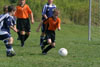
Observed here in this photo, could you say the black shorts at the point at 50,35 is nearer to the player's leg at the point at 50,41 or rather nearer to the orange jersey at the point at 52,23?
the player's leg at the point at 50,41

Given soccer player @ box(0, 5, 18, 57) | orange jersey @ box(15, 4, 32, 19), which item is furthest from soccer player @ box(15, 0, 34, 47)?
soccer player @ box(0, 5, 18, 57)

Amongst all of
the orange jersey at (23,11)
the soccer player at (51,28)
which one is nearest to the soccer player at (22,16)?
the orange jersey at (23,11)

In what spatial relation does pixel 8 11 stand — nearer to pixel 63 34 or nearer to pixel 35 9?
pixel 63 34

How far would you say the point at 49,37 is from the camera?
28.9 feet

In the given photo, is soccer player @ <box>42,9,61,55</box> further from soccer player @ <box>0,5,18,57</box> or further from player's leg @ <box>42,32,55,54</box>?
soccer player @ <box>0,5,18,57</box>

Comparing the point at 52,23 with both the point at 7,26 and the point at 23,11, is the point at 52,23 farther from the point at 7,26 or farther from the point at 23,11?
the point at 23,11

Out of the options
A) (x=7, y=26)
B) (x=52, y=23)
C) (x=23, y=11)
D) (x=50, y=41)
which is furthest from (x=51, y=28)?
(x=23, y=11)

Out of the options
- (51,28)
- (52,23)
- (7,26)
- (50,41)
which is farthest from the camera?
(51,28)

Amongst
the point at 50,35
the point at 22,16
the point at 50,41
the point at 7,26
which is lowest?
the point at 50,41

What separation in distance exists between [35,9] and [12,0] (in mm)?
2233

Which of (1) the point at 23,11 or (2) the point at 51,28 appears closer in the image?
(2) the point at 51,28

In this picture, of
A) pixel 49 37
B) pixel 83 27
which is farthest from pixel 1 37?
pixel 83 27

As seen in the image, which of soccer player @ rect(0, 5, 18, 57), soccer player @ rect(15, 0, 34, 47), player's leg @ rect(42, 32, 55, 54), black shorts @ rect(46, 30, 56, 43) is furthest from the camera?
soccer player @ rect(15, 0, 34, 47)

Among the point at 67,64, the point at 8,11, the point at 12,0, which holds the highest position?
the point at 8,11
